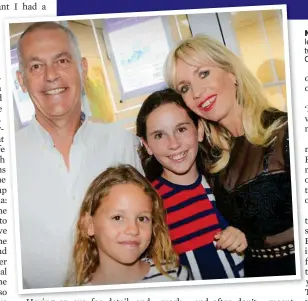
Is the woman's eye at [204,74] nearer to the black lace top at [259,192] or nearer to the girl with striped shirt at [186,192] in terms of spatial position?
the girl with striped shirt at [186,192]

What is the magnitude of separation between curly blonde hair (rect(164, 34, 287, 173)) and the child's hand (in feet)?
0.82

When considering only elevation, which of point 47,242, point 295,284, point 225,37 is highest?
point 225,37

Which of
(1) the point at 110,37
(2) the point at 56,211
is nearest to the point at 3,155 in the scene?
(2) the point at 56,211

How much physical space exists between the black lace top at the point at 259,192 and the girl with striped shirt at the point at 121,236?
20cm

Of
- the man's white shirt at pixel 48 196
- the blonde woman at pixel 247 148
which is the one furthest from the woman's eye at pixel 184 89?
the man's white shirt at pixel 48 196

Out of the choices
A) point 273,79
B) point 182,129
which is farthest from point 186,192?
point 273,79

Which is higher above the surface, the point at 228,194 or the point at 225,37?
the point at 225,37

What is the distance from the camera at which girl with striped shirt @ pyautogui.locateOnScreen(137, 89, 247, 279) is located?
136 centimetres

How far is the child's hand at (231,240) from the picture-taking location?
1370mm

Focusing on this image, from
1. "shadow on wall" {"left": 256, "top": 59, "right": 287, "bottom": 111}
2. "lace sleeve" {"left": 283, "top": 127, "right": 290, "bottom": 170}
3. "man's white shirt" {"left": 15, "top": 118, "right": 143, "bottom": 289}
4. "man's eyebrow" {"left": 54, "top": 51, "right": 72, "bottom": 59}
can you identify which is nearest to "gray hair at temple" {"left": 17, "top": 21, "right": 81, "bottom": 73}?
"man's eyebrow" {"left": 54, "top": 51, "right": 72, "bottom": 59}

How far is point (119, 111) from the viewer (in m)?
1.36

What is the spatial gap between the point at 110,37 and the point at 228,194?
533 millimetres

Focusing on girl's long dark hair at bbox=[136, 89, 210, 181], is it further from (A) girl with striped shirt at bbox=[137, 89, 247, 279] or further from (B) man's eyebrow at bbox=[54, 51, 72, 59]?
(B) man's eyebrow at bbox=[54, 51, 72, 59]

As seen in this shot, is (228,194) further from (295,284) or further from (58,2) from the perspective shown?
(58,2)
